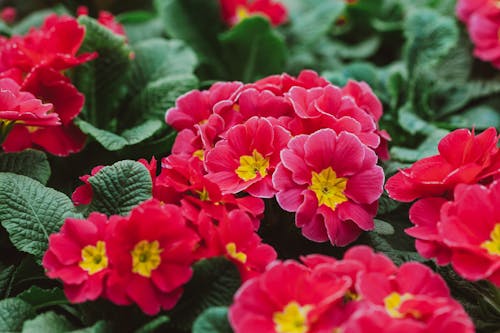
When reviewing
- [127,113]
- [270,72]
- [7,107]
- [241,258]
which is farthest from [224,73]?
[241,258]

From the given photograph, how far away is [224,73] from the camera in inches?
85.0

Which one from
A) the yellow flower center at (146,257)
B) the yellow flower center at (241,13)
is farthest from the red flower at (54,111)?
the yellow flower center at (241,13)

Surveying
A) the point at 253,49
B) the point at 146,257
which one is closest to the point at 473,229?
the point at 146,257

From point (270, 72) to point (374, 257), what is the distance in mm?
1149

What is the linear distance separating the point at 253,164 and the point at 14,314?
18.6 inches

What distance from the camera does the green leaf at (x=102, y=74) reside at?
1661 mm

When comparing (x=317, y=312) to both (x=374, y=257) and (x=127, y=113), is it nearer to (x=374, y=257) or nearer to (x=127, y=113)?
(x=374, y=257)

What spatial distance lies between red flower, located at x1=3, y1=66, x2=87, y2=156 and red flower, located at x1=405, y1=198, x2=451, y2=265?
0.75m

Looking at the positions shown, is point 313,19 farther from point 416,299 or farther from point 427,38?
point 416,299

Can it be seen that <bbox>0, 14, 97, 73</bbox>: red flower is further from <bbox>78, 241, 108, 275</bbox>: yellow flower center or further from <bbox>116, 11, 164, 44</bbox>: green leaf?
<bbox>116, 11, 164, 44</bbox>: green leaf

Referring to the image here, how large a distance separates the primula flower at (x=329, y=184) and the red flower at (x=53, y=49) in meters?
0.58

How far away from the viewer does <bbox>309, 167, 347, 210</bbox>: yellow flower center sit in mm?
1191

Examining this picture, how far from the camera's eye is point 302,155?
118 cm

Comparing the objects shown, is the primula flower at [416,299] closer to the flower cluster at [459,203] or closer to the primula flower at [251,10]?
the flower cluster at [459,203]
